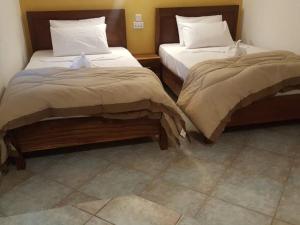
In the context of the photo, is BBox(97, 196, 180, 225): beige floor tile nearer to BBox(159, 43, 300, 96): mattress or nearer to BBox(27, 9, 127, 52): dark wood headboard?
BBox(159, 43, 300, 96): mattress

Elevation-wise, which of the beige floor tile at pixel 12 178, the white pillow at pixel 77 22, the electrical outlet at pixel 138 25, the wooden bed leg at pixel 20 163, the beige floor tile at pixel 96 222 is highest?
the white pillow at pixel 77 22

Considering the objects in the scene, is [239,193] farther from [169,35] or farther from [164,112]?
[169,35]

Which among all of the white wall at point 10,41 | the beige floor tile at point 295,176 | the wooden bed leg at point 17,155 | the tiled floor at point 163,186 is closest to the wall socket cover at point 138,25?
the white wall at point 10,41

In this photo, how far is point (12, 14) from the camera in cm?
308

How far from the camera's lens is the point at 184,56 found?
10.7 ft

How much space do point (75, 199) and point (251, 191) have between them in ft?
3.72

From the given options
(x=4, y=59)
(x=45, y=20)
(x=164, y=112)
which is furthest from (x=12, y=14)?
(x=164, y=112)

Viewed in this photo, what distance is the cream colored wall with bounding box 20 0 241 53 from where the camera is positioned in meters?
3.52

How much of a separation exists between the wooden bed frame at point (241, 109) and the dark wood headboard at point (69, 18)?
49cm

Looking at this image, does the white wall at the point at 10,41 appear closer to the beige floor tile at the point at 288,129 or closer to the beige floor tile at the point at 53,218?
the beige floor tile at the point at 53,218

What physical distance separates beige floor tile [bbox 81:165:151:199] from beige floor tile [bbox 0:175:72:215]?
0.17 metres

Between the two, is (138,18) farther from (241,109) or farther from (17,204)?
(17,204)

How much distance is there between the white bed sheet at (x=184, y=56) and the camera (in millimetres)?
3068

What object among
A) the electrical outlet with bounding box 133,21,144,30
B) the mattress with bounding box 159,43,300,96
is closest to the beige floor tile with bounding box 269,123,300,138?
the mattress with bounding box 159,43,300,96
